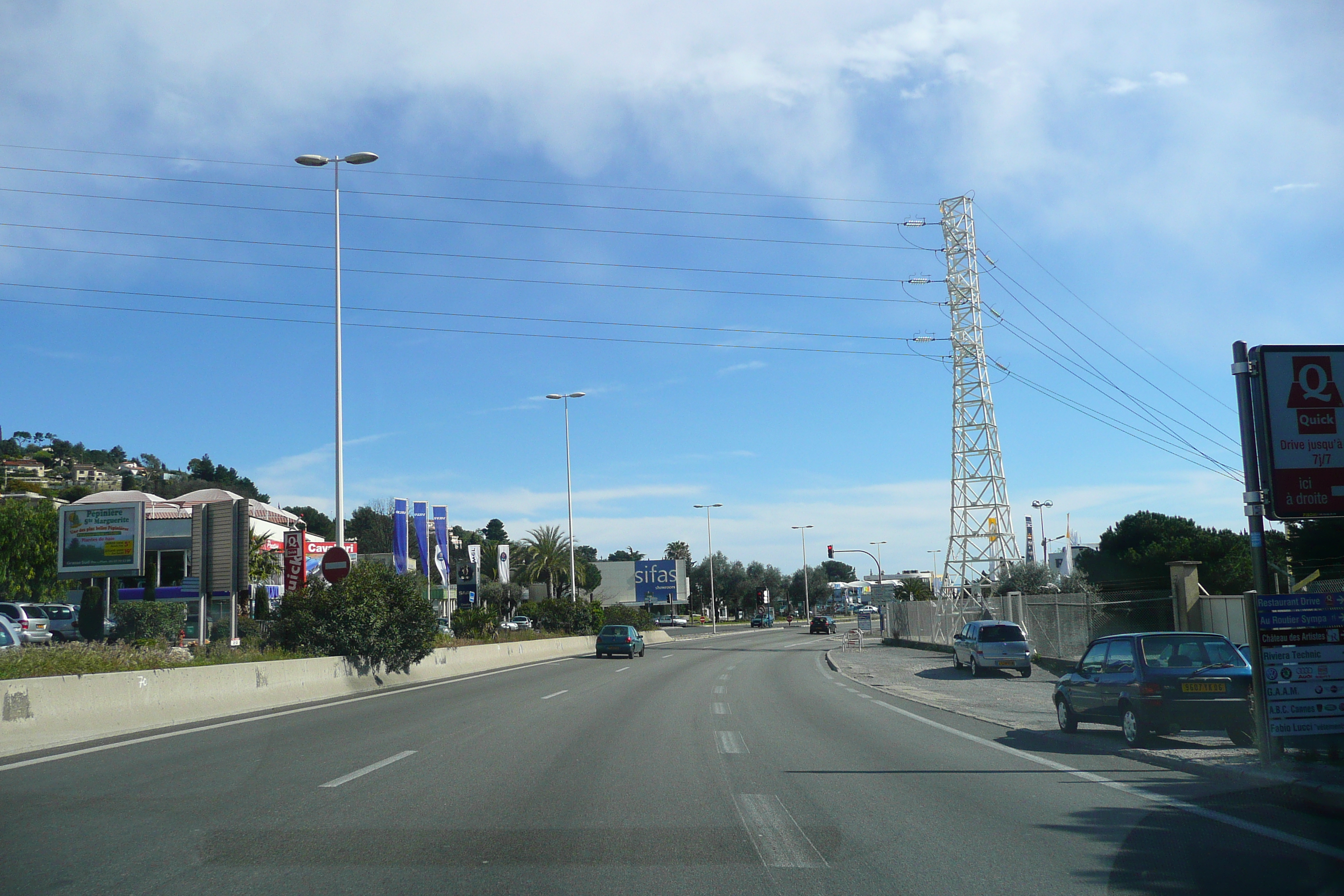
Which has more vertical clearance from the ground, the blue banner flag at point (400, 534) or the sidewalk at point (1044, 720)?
the blue banner flag at point (400, 534)

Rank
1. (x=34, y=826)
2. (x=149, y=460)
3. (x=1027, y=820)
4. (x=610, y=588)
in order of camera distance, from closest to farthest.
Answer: (x=34, y=826)
(x=1027, y=820)
(x=610, y=588)
(x=149, y=460)

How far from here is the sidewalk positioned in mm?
9352

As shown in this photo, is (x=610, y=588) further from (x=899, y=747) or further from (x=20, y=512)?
(x=899, y=747)

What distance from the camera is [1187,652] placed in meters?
12.8

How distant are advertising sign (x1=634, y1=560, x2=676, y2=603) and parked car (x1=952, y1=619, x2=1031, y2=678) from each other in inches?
2969

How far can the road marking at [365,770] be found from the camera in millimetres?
9602

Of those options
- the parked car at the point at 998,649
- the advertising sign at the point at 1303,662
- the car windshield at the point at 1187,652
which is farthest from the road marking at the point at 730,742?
the parked car at the point at 998,649

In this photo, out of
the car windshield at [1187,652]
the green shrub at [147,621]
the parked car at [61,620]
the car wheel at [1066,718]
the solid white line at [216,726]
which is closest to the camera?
the solid white line at [216,726]

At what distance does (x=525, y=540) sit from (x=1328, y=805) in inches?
3518

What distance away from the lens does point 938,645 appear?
4544 centimetres

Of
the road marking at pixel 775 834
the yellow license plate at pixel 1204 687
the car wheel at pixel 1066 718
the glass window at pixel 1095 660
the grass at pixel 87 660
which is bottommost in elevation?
the car wheel at pixel 1066 718

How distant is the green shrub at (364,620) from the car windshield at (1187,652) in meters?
17.6

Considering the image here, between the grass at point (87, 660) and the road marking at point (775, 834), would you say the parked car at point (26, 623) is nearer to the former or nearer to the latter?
the grass at point (87, 660)

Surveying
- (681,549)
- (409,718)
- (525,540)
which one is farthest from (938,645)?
(681,549)
